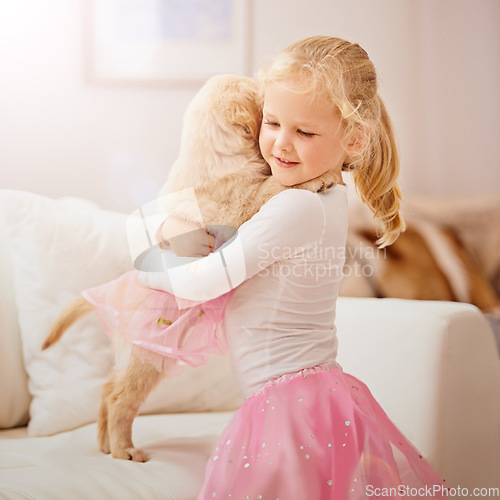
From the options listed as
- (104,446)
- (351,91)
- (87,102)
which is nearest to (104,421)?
(104,446)

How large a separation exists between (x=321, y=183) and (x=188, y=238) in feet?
0.58

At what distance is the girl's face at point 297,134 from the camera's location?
2.15 feet

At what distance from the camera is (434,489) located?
715 millimetres

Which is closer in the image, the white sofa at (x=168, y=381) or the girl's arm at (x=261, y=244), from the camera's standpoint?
the girl's arm at (x=261, y=244)

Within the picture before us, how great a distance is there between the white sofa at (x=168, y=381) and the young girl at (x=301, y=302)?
173 millimetres

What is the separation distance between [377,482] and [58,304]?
0.64m

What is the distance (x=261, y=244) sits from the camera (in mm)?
659

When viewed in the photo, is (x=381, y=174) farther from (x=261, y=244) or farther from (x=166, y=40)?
(x=166, y=40)

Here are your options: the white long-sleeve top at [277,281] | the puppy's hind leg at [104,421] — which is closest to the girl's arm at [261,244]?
the white long-sleeve top at [277,281]

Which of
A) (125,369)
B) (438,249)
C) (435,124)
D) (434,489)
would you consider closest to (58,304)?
(125,369)

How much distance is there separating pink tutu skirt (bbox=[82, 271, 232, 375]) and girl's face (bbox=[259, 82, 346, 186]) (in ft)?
0.60

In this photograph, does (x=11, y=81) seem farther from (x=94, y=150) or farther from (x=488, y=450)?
(x=488, y=450)

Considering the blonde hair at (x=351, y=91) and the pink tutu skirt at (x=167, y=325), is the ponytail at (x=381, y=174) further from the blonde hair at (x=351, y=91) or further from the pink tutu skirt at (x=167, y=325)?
the pink tutu skirt at (x=167, y=325)

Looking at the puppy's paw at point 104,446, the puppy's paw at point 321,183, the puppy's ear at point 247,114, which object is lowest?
the puppy's paw at point 104,446
